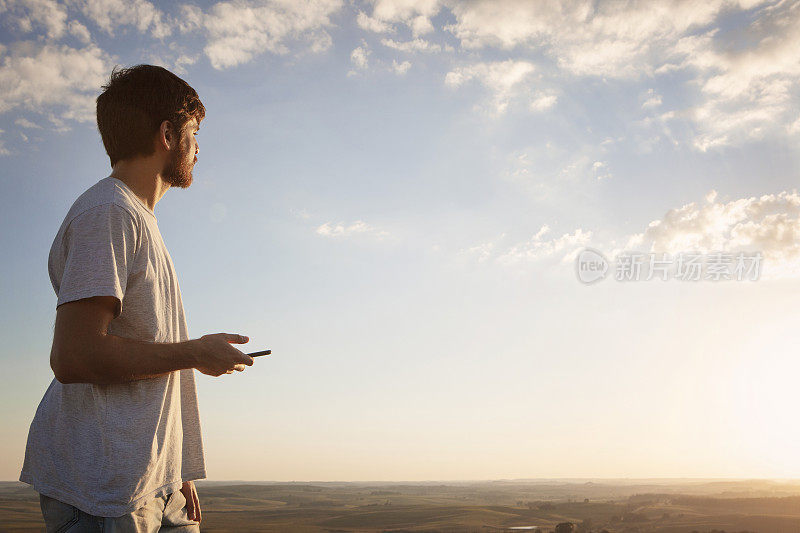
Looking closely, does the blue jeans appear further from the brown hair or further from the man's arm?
the brown hair

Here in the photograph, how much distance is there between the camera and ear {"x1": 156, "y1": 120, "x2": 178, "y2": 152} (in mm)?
2672

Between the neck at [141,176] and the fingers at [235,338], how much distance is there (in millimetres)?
795

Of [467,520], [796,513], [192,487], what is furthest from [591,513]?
[192,487]

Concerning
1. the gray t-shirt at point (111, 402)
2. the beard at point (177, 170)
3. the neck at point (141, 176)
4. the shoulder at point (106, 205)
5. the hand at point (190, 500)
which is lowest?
the hand at point (190, 500)

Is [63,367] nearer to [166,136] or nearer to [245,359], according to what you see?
[245,359]

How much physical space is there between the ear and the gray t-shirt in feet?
1.09

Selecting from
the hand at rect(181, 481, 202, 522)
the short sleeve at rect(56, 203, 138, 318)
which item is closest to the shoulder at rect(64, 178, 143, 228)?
the short sleeve at rect(56, 203, 138, 318)

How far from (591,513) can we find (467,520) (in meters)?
16.2

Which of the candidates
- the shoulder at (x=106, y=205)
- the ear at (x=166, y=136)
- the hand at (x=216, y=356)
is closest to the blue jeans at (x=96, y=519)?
the hand at (x=216, y=356)

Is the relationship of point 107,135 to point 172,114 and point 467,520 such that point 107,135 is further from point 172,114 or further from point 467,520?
point 467,520

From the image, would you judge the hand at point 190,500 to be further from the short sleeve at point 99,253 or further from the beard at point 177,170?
the beard at point 177,170

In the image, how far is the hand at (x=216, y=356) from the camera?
2.29m

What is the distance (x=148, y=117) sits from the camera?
2.67 metres

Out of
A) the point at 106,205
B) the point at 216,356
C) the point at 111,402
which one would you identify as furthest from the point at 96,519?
the point at 106,205
